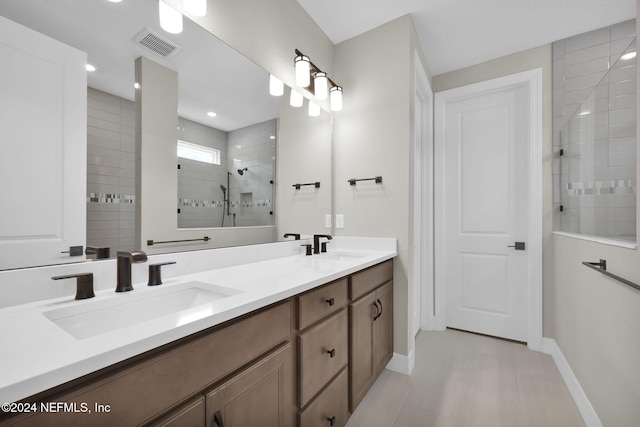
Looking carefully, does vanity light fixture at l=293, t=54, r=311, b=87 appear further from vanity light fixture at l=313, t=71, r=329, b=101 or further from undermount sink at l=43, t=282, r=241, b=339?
undermount sink at l=43, t=282, r=241, b=339

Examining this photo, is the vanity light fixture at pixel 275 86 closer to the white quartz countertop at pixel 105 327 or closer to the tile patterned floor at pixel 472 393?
the white quartz countertop at pixel 105 327

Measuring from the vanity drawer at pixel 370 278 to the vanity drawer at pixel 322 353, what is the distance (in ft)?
0.50

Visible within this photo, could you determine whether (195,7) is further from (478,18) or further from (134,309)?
(478,18)

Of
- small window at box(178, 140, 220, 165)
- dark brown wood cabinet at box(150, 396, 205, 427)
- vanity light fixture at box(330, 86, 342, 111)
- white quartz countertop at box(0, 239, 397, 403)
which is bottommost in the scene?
dark brown wood cabinet at box(150, 396, 205, 427)

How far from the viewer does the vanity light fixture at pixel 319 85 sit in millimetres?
1890

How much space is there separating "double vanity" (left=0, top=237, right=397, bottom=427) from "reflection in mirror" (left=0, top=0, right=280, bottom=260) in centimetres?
22

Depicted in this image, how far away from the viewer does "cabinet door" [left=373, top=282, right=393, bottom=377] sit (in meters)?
1.77

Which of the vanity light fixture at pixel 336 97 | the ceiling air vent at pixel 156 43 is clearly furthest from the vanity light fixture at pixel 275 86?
the ceiling air vent at pixel 156 43

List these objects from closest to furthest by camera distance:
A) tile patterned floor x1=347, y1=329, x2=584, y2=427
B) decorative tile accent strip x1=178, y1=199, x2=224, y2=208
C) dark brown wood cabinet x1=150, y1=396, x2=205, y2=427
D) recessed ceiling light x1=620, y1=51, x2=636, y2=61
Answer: dark brown wood cabinet x1=150, y1=396, x2=205, y2=427, recessed ceiling light x1=620, y1=51, x2=636, y2=61, decorative tile accent strip x1=178, y1=199, x2=224, y2=208, tile patterned floor x1=347, y1=329, x2=584, y2=427

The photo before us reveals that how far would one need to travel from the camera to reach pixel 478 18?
212 centimetres

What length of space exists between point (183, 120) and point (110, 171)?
1.43 ft

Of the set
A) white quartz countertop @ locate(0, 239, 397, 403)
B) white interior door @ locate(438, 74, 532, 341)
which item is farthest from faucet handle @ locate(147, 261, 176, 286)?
white interior door @ locate(438, 74, 532, 341)

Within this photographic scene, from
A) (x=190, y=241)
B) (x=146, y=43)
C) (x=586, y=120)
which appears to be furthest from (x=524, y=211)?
(x=146, y=43)

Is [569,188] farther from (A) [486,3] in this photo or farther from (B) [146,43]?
(B) [146,43]
